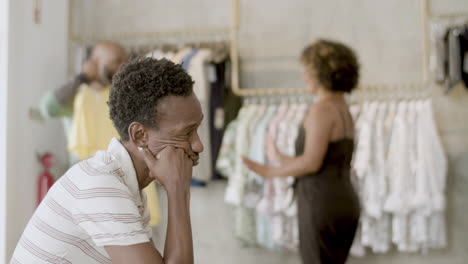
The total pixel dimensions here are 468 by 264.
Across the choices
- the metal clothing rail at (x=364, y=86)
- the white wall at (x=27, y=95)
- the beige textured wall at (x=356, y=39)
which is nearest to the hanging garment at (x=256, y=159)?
the metal clothing rail at (x=364, y=86)

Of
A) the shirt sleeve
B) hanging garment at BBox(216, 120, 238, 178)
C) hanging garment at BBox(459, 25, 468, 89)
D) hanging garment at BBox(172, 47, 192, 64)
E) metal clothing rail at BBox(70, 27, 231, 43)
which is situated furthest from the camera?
metal clothing rail at BBox(70, 27, 231, 43)

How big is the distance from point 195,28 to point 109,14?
27.5 inches

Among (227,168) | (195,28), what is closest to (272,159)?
(227,168)

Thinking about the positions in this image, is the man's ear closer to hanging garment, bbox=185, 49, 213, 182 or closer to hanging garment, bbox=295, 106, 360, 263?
hanging garment, bbox=295, 106, 360, 263

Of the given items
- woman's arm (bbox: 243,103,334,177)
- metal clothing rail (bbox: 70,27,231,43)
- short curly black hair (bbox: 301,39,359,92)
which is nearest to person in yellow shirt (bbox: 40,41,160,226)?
metal clothing rail (bbox: 70,27,231,43)

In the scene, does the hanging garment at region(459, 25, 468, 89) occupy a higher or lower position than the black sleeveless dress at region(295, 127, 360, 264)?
higher

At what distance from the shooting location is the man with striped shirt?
106 centimetres

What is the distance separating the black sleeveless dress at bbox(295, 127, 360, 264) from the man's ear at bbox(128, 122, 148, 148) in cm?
113

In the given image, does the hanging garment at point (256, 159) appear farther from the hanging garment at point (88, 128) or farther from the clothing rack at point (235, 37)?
the hanging garment at point (88, 128)

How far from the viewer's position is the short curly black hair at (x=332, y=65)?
2334mm

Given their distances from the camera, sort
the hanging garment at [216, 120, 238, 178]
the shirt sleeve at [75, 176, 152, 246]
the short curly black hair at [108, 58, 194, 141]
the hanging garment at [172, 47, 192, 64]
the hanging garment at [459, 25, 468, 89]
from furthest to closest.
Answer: the hanging garment at [172, 47, 192, 64] → the hanging garment at [216, 120, 238, 178] → the hanging garment at [459, 25, 468, 89] → the short curly black hair at [108, 58, 194, 141] → the shirt sleeve at [75, 176, 152, 246]

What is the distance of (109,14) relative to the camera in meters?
3.79

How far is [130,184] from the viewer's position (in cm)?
119

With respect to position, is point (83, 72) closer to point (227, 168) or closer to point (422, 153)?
point (227, 168)
